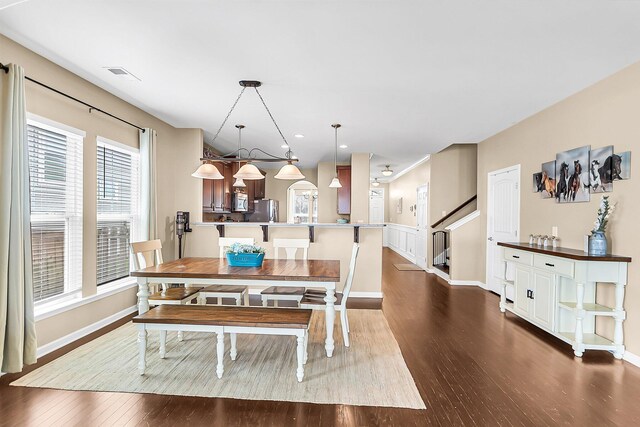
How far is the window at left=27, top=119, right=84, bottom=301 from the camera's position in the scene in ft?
9.86

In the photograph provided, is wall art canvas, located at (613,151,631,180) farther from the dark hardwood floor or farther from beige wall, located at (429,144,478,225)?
beige wall, located at (429,144,478,225)

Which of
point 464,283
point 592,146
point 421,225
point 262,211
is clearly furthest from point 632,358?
point 262,211

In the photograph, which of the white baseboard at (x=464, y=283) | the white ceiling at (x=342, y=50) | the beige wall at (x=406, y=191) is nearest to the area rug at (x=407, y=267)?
the beige wall at (x=406, y=191)

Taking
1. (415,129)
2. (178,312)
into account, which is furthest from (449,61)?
(178,312)

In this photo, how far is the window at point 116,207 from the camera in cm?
382

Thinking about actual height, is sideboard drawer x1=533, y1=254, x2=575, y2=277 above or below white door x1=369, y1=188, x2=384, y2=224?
below

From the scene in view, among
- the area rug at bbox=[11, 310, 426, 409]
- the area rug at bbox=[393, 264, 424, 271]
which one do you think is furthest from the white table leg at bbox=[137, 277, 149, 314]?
the area rug at bbox=[393, 264, 424, 271]

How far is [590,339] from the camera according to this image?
3.23 m

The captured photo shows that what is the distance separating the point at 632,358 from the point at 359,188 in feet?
16.0

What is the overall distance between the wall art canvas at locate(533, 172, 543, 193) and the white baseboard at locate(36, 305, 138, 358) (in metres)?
5.57

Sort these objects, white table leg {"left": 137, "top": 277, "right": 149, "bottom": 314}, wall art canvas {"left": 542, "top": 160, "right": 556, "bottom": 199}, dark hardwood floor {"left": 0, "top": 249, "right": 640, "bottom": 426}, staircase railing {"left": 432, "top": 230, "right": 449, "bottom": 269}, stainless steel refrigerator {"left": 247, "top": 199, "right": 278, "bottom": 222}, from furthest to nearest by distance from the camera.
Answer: stainless steel refrigerator {"left": 247, "top": 199, "right": 278, "bottom": 222}
staircase railing {"left": 432, "top": 230, "right": 449, "bottom": 269}
wall art canvas {"left": 542, "top": 160, "right": 556, "bottom": 199}
white table leg {"left": 137, "top": 277, "right": 149, "bottom": 314}
dark hardwood floor {"left": 0, "top": 249, "right": 640, "bottom": 426}

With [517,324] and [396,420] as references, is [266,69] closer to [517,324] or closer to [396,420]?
[396,420]

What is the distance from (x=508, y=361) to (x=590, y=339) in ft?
3.20

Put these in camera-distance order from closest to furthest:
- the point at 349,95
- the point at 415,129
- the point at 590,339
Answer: the point at 590,339 → the point at 349,95 → the point at 415,129
